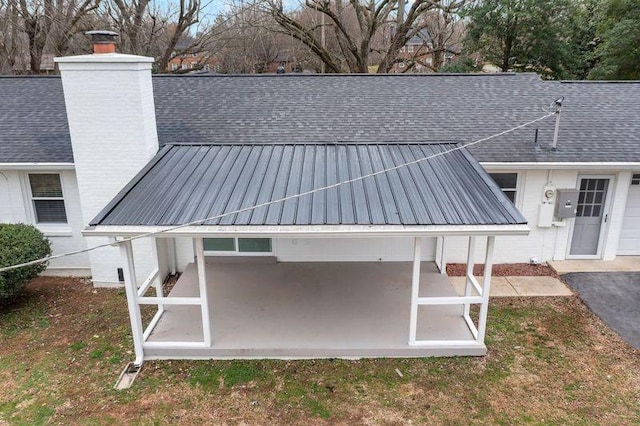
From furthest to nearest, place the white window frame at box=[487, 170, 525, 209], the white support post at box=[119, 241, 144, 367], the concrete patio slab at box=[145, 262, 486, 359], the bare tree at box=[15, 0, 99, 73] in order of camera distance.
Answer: the bare tree at box=[15, 0, 99, 73] → the white window frame at box=[487, 170, 525, 209] → the concrete patio slab at box=[145, 262, 486, 359] → the white support post at box=[119, 241, 144, 367]

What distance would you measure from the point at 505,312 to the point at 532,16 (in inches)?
800

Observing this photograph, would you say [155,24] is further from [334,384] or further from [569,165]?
[334,384]

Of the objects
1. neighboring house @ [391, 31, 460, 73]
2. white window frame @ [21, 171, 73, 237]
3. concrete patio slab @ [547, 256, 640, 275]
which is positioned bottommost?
concrete patio slab @ [547, 256, 640, 275]

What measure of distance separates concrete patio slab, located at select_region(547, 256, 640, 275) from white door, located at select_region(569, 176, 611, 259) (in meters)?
0.26

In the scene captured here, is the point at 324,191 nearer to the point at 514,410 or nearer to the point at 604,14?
Result: the point at 514,410

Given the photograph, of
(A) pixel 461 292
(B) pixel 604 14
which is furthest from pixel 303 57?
(A) pixel 461 292

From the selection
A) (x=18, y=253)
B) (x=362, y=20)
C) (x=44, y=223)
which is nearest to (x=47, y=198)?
(x=44, y=223)

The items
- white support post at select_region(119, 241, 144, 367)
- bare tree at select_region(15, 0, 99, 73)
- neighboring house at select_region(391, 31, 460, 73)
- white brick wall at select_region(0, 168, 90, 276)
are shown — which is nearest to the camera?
white support post at select_region(119, 241, 144, 367)

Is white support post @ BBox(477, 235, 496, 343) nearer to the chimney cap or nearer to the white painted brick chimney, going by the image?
the white painted brick chimney

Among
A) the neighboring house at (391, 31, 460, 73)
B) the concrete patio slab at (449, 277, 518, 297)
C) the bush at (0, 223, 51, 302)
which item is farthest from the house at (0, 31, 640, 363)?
the neighboring house at (391, 31, 460, 73)

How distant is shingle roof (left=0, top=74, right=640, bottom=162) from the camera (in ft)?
33.5

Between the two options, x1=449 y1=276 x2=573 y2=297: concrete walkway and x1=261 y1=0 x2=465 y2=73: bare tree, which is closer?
x1=449 y1=276 x2=573 y2=297: concrete walkway

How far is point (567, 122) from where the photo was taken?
36.4ft

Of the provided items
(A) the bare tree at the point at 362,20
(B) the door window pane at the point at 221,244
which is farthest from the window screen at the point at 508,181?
(A) the bare tree at the point at 362,20
